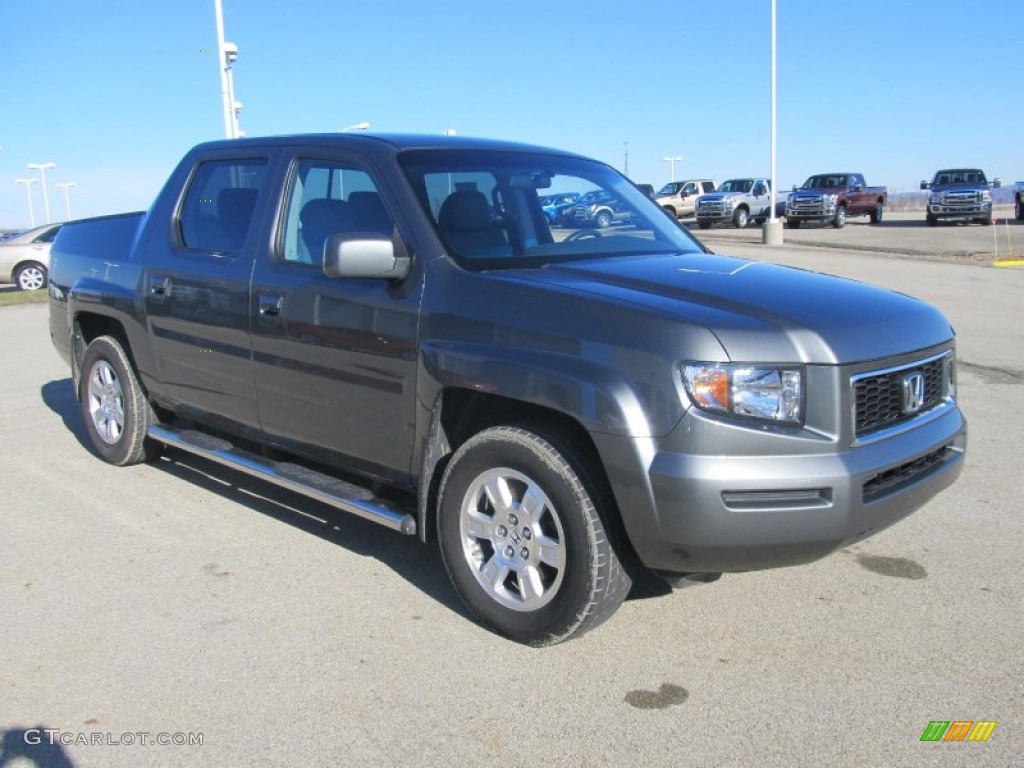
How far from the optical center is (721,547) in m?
3.18

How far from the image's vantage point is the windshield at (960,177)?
35281 mm

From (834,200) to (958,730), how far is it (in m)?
36.4

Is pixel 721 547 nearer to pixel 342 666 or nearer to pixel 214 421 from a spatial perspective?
pixel 342 666

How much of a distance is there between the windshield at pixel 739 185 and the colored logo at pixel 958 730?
39090mm

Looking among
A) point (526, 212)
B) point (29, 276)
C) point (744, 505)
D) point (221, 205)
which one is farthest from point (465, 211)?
point (29, 276)

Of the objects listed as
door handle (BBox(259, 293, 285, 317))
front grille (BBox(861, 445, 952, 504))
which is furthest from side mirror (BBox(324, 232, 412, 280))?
front grille (BBox(861, 445, 952, 504))

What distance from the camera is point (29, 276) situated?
72.1 ft

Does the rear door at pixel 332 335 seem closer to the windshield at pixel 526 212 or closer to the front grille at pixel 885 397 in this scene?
the windshield at pixel 526 212

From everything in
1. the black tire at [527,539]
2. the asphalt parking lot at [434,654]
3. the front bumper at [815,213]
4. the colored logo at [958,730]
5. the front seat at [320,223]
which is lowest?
the colored logo at [958,730]

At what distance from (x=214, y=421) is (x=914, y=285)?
546 inches

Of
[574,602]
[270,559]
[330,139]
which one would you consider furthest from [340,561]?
[330,139]

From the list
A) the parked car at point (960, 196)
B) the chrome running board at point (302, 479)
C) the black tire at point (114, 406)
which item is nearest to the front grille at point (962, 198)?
the parked car at point (960, 196)

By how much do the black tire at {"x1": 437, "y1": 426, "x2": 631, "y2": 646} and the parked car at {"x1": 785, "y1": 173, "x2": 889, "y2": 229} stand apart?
35509 millimetres

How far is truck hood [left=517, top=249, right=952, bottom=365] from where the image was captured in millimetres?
3223
